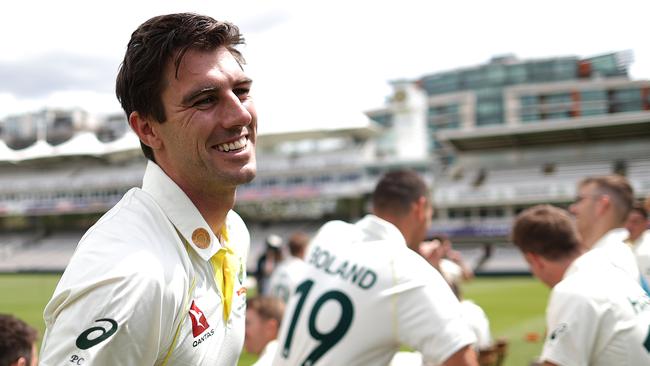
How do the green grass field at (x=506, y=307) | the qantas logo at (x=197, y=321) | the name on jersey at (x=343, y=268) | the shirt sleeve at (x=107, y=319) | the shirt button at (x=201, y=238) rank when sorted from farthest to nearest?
the green grass field at (x=506, y=307) < the name on jersey at (x=343, y=268) < the shirt button at (x=201, y=238) < the qantas logo at (x=197, y=321) < the shirt sleeve at (x=107, y=319)

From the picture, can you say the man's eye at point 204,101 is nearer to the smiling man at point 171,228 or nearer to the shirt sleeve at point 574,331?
the smiling man at point 171,228

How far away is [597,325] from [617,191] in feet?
4.77

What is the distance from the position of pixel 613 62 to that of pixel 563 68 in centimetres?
1981

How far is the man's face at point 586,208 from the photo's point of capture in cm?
391

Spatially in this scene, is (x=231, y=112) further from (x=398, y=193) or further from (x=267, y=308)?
(x=267, y=308)

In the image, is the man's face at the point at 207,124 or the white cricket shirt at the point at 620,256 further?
the white cricket shirt at the point at 620,256

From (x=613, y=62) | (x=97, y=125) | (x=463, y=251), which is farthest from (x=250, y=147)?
(x=97, y=125)

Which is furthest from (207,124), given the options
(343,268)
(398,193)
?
(398,193)

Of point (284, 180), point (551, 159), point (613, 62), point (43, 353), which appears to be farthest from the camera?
point (613, 62)

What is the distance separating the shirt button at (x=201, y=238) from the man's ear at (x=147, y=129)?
9.8 inches

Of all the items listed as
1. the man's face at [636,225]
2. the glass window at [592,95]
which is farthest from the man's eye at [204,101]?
the glass window at [592,95]

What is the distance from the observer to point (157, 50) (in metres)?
1.50

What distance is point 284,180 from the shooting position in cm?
4991

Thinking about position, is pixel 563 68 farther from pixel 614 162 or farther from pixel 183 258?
pixel 183 258
